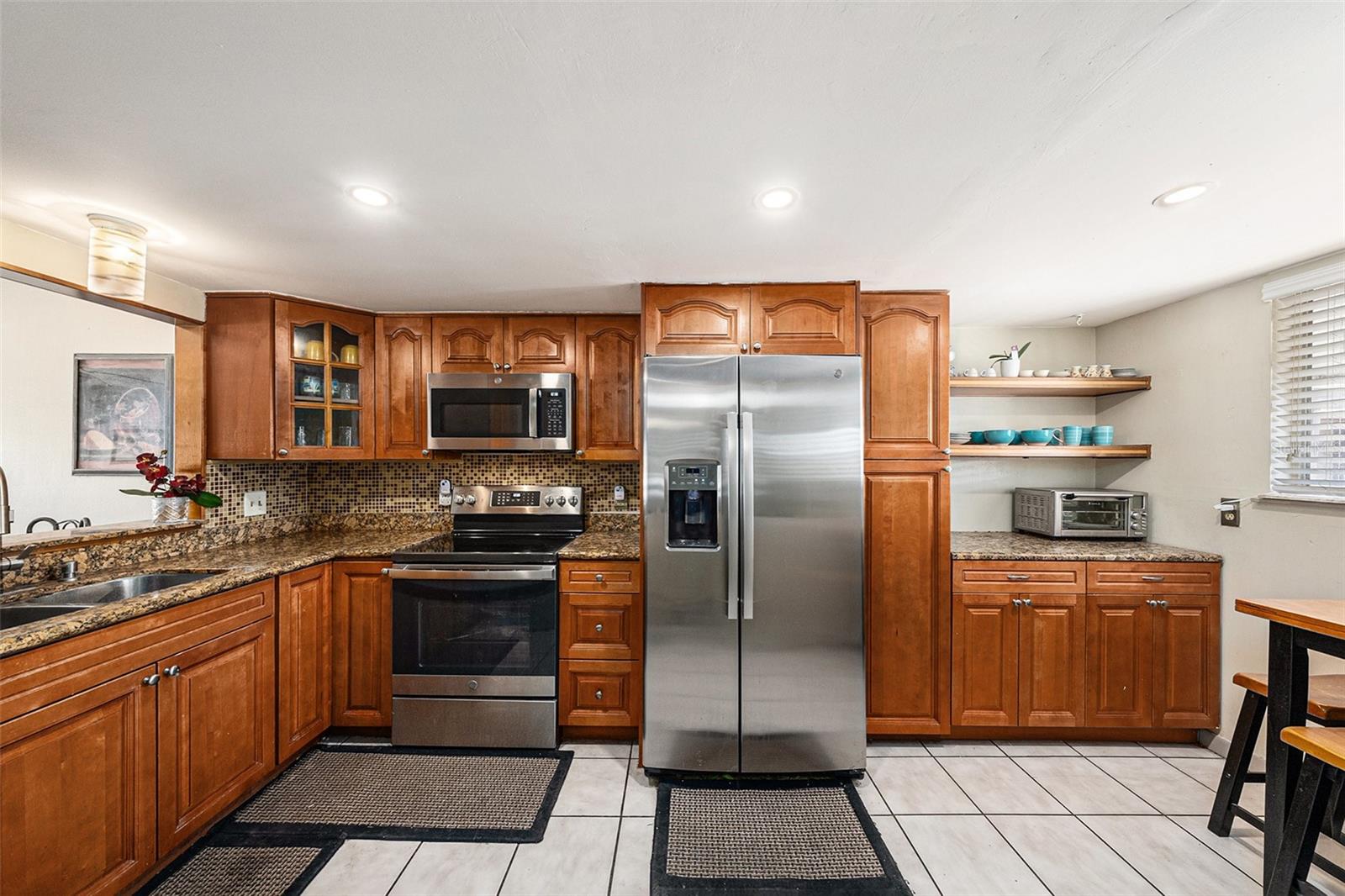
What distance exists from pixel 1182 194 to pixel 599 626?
2.68 metres

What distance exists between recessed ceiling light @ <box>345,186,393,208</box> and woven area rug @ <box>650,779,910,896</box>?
2.35 metres

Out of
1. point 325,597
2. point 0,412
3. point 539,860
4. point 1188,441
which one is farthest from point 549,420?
point 1188,441

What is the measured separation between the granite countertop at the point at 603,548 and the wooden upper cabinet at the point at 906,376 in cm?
124

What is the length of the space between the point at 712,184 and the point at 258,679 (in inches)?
99.2

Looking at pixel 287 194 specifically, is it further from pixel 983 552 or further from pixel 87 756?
pixel 983 552

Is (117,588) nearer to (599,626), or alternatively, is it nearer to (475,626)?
(475,626)

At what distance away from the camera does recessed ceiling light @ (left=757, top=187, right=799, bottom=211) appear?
1.62 meters

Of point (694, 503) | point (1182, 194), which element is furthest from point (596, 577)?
point (1182, 194)

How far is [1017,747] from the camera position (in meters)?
2.60

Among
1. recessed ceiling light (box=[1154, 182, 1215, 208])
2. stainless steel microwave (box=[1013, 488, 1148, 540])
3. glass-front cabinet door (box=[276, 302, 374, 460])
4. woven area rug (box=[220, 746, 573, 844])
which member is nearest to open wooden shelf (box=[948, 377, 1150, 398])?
stainless steel microwave (box=[1013, 488, 1148, 540])

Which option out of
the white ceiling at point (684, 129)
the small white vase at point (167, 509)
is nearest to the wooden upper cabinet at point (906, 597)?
the white ceiling at point (684, 129)

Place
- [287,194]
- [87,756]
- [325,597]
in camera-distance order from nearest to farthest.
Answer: [87,756]
[287,194]
[325,597]

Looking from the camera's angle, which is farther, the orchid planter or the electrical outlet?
the electrical outlet

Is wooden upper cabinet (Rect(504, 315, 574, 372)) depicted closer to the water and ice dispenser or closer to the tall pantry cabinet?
the water and ice dispenser
